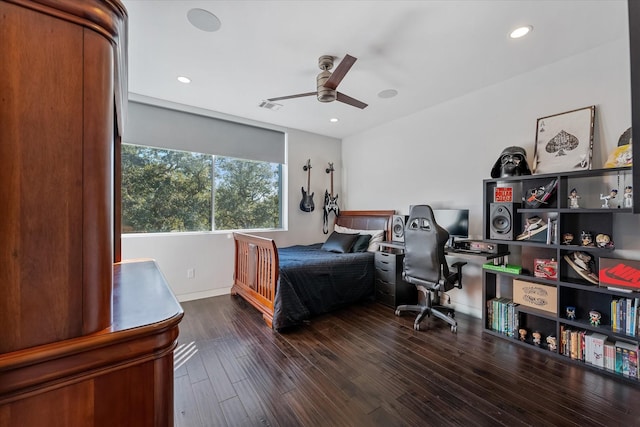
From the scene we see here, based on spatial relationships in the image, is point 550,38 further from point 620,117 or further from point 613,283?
point 613,283

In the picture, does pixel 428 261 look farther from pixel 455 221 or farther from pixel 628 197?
pixel 628 197

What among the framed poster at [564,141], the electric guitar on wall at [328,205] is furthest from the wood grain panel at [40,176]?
the electric guitar on wall at [328,205]

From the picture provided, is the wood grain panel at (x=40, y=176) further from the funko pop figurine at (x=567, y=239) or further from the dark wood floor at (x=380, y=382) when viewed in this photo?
the funko pop figurine at (x=567, y=239)

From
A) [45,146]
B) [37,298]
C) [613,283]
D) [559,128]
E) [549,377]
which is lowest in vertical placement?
[549,377]

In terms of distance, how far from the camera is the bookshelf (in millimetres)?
2055

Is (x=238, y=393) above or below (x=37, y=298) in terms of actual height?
below

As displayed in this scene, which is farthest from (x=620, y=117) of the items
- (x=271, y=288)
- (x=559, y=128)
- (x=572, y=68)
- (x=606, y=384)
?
(x=271, y=288)

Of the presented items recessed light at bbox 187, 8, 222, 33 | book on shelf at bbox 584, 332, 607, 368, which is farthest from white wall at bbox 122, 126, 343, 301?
book on shelf at bbox 584, 332, 607, 368

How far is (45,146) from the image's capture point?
542mm

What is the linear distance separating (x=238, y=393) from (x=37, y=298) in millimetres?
1673

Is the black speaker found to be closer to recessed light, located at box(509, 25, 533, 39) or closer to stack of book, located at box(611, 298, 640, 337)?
stack of book, located at box(611, 298, 640, 337)

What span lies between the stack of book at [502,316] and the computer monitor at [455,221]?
29.5 inches

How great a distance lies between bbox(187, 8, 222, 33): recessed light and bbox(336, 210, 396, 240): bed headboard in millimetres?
3167

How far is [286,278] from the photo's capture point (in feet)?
9.25
